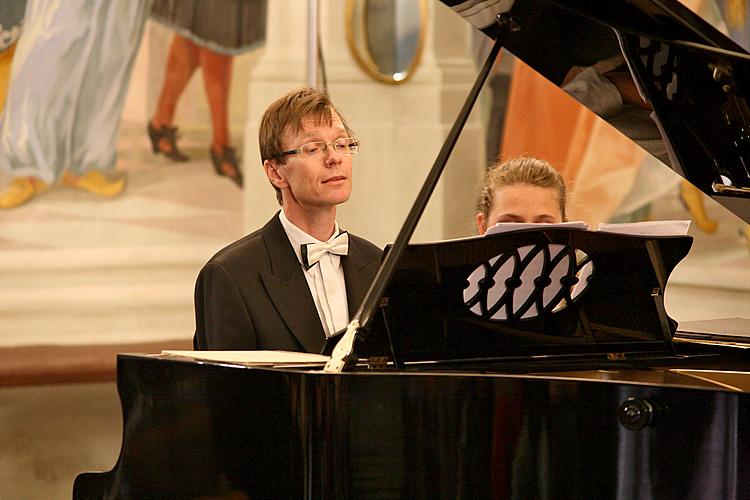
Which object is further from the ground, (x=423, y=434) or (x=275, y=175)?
(x=275, y=175)

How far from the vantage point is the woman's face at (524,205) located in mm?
3164

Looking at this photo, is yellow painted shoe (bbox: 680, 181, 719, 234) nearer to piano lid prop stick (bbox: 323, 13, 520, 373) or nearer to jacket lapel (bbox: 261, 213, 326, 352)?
jacket lapel (bbox: 261, 213, 326, 352)

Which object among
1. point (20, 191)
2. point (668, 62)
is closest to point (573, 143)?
point (20, 191)

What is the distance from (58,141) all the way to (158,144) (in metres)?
0.44

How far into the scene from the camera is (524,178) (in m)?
3.23

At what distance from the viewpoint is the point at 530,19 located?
2.38 meters

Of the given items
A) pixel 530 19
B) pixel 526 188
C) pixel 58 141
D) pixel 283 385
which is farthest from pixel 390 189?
pixel 283 385

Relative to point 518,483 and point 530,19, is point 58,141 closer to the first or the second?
point 530,19

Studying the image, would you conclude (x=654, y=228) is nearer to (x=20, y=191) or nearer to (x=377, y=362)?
(x=377, y=362)

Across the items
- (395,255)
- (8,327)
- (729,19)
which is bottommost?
(8,327)

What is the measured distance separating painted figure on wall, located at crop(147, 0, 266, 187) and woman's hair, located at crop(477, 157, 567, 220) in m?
2.46

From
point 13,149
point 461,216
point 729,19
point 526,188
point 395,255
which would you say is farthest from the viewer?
point 461,216

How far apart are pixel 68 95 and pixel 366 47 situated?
141 centimetres

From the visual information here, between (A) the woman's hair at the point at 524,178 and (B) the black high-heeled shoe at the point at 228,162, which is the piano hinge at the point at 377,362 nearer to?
(A) the woman's hair at the point at 524,178
